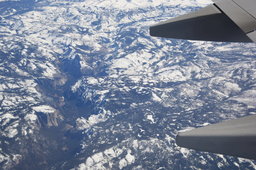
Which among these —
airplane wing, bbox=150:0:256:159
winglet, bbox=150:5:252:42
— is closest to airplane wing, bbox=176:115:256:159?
airplane wing, bbox=150:0:256:159

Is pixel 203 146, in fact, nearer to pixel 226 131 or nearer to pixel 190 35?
pixel 226 131

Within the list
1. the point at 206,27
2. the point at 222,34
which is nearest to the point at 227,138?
the point at 222,34

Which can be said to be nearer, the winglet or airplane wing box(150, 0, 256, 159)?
airplane wing box(150, 0, 256, 159)

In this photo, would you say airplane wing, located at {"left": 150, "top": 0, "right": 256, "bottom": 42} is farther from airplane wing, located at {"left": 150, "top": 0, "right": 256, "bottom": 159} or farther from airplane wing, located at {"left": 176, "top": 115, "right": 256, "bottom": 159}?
airplane wing, located at {"left": 176, "top": 115, "right": 256, "bottom": 159}

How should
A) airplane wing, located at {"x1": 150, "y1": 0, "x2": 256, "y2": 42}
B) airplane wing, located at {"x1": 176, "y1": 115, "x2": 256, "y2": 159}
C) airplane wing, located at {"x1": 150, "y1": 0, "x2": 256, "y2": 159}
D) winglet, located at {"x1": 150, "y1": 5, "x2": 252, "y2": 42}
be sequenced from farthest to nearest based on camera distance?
1. winglet, located at {"x1": 150, "y1": 5, "x2": 252, "y2": 42}
2. airplane wing, located at {"x1": 150, "y1": 0, "x2": 256, "y2": 42}
3. airplane wing, located at {"x1": 150, "y1": 0, "x2": 256, "y2": 159}
4. airplane wing, located at {"x1": 176, "y1": 115, "x2": 256, "y2": 159}

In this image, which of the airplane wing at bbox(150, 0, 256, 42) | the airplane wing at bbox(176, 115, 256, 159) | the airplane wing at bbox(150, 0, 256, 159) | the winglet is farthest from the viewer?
the winglet

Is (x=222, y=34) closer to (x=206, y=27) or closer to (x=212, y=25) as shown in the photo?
(x=212, y=25)

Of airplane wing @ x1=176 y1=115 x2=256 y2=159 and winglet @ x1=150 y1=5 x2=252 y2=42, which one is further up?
winglet @ x1=150 y1=5 x2=252 y2=42

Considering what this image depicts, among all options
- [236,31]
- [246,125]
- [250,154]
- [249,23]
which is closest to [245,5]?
[236,31]
